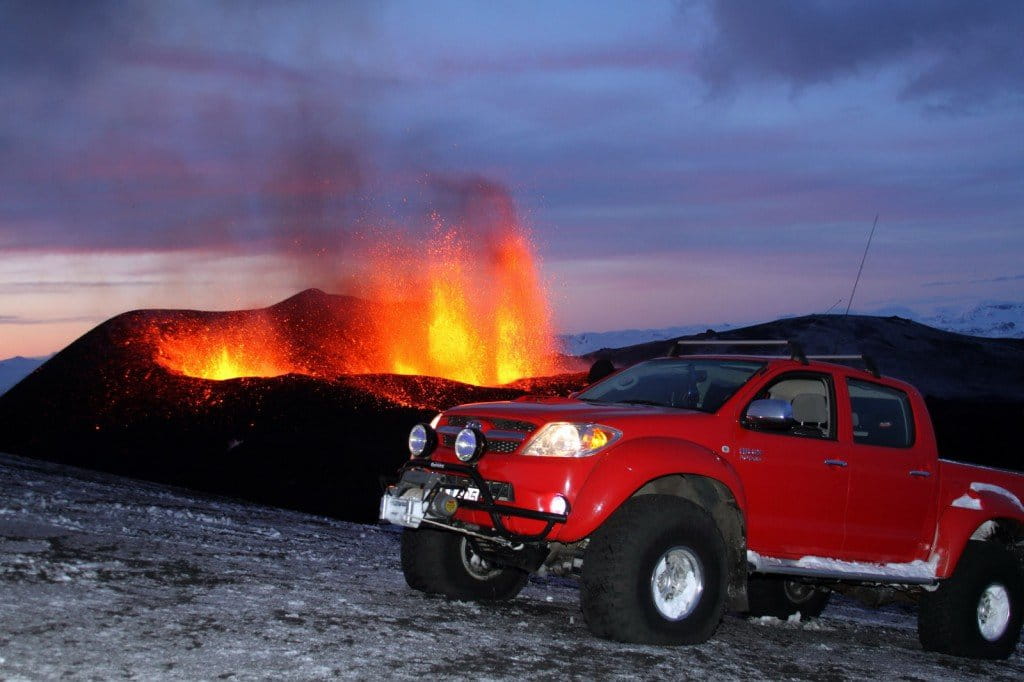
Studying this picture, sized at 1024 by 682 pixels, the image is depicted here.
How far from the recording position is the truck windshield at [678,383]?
828 centimetres

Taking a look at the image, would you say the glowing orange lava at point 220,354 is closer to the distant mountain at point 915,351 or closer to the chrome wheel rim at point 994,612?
the distant mountain at point 915,351

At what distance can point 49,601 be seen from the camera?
23.2 ft

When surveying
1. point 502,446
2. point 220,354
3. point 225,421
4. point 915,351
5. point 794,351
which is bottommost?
point 502,446

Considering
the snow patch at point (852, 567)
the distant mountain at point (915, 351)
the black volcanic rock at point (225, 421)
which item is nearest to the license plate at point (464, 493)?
the snow patch at point (852, 567)

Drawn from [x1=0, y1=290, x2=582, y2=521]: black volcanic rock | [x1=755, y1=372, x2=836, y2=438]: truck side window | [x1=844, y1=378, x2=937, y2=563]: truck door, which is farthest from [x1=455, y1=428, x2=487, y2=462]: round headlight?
[x1=0, y1=290, x2=582, y2=521]: black volcanic rock

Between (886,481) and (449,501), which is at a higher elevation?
(886,481)

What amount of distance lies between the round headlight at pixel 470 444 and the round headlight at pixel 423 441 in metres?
0.52

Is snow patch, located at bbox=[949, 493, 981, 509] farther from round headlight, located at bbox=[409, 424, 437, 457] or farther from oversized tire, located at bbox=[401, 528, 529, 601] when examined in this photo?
round headlight, located at bbox=[409, 424, 437, 457]

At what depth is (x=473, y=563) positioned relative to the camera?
28.7 feet

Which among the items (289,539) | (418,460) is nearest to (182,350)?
(289,539)

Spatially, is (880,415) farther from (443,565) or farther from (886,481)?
(443,565)

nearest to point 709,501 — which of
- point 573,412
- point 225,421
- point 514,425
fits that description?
point 573,412

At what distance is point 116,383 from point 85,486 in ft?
87.4

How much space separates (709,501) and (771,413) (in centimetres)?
71
